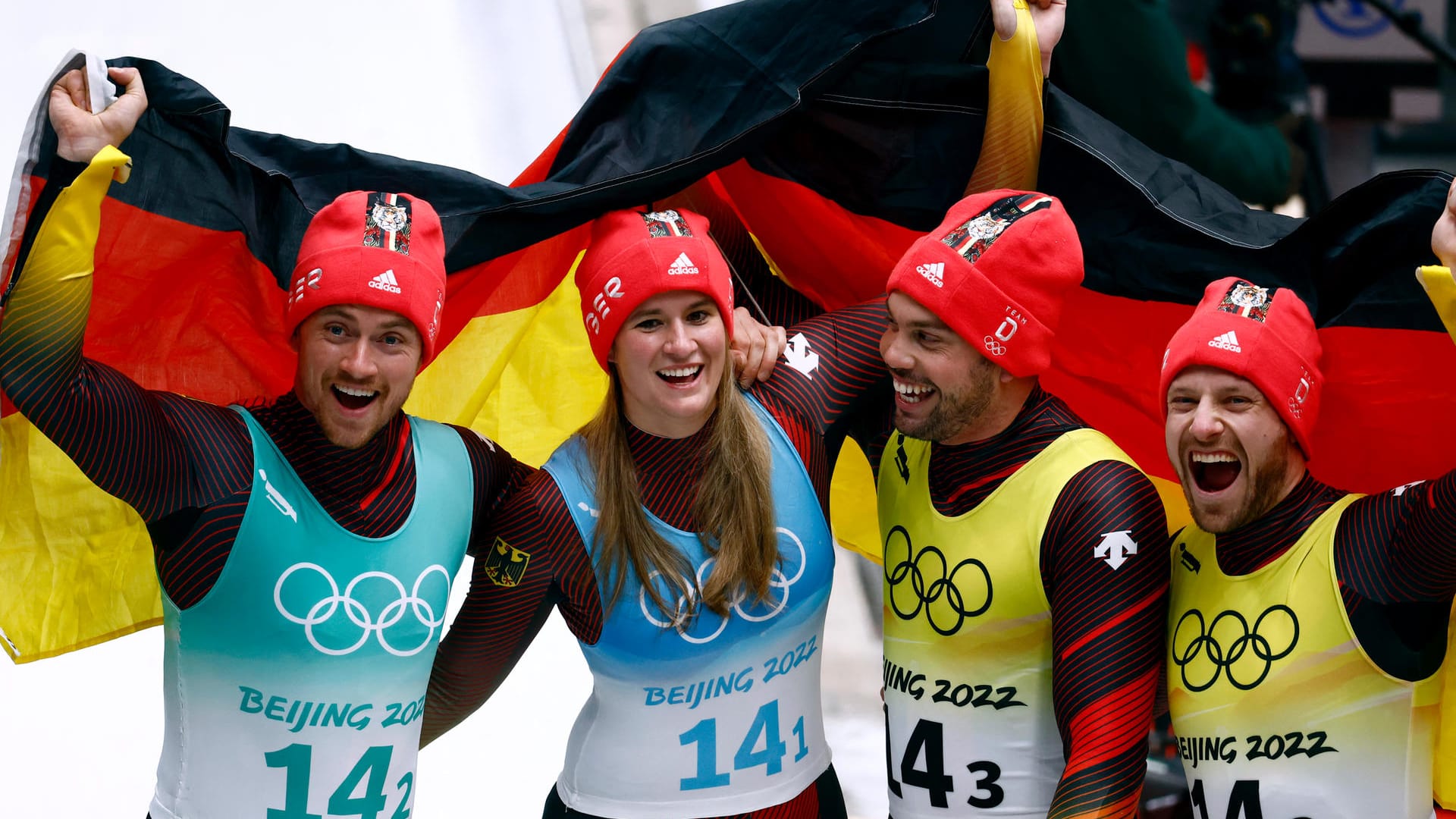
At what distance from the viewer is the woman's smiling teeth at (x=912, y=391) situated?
11.4ft

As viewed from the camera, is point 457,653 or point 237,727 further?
point 457,653

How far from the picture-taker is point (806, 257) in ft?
13.6

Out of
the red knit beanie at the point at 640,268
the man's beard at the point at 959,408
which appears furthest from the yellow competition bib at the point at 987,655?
the red knit beanie at the point at 640,268

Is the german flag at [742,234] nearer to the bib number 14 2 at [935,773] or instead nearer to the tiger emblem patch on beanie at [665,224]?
the tiger emblem patch on beanie at [665,224]

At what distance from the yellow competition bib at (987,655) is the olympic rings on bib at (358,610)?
1.12 m

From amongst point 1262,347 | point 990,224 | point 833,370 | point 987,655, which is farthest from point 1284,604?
point 833,370

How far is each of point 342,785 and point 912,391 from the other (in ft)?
4.99

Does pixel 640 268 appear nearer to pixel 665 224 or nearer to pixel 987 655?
pixel 665 224

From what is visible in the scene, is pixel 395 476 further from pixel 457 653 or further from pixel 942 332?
pixel 942 332

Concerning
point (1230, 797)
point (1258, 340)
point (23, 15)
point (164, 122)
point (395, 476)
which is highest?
point (23, 15)

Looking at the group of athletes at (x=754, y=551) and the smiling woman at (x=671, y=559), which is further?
the smiling woman at (x=671, y=559)

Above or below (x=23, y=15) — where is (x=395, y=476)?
below

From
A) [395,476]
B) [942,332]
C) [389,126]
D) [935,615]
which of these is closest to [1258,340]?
[942,332]

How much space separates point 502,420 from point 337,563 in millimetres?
926
